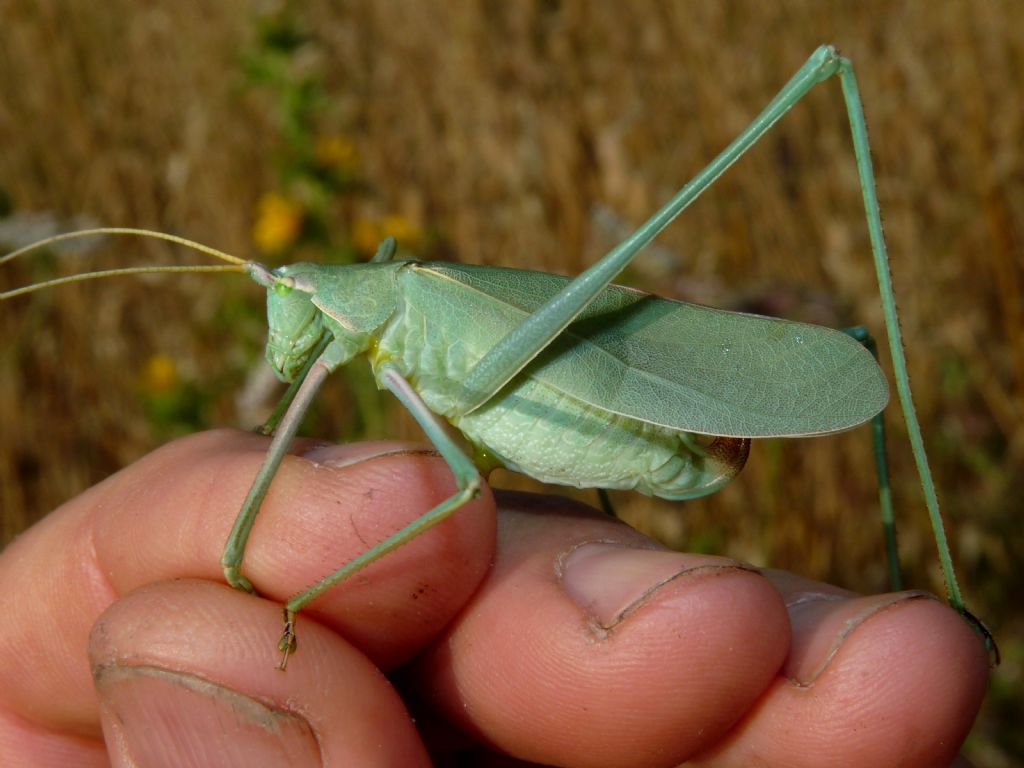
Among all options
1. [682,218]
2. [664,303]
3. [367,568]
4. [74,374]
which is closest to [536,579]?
[367,568]

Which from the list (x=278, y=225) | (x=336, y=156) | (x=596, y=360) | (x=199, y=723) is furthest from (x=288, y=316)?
(x=336, y=156)

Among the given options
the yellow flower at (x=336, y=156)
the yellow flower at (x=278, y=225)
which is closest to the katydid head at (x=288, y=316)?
the yellow flower at (x=278, y=225)

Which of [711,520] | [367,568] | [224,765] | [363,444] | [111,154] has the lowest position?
[711,520]

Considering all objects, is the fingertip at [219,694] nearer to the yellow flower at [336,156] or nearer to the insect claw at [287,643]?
the insect claw at [287,643]

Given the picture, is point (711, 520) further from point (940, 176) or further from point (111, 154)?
point (111, 154)

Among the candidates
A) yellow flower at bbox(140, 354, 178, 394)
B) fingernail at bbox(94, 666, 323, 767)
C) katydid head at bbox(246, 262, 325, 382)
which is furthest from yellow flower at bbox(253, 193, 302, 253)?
fingernail at bbox(94, 666, 323, 767)

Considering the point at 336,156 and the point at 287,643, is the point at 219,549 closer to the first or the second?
the point at 287,643
